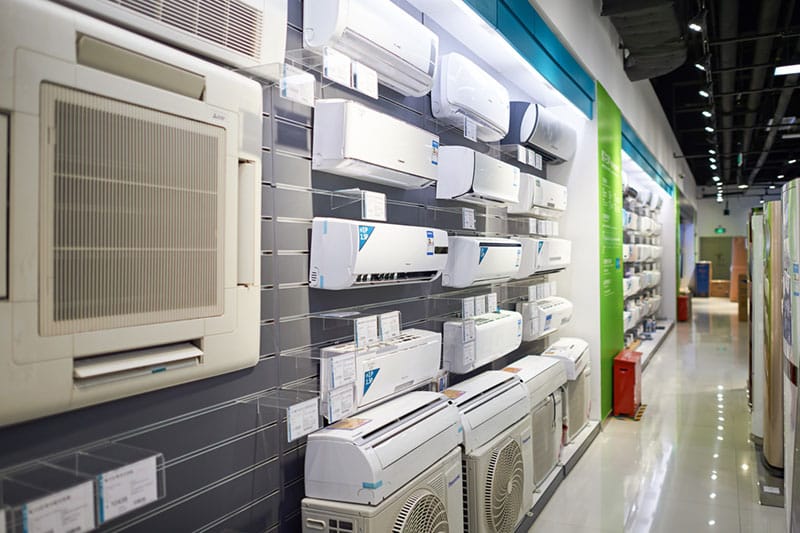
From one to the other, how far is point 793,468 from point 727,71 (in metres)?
7.24

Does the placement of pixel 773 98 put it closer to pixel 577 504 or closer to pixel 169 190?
pixel 577 504

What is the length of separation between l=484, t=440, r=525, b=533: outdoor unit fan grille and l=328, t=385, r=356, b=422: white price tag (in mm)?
998

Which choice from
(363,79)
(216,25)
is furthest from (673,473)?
(216,25)

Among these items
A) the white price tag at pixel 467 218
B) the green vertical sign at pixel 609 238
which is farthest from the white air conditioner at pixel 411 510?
the green vertical sign at pixel 609 238

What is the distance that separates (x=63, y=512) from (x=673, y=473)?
14.8 feet

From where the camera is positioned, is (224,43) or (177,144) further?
(224,43)

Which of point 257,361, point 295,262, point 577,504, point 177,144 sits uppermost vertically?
point 177,144

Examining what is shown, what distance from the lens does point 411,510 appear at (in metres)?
2.21

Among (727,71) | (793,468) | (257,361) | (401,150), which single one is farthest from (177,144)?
(727,71)

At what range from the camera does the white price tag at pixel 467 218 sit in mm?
3494

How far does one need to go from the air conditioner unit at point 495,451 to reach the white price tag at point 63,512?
1911mm

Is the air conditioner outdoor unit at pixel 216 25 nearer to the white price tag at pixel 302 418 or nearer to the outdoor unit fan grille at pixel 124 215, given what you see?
the outdoor unit fan grille at pixel 124 215

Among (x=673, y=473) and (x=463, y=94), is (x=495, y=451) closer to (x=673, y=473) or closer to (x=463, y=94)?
(x=463, y=94)

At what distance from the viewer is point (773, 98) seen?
423 inches
